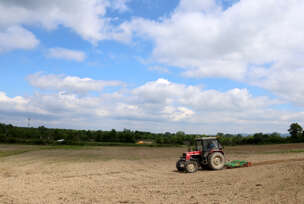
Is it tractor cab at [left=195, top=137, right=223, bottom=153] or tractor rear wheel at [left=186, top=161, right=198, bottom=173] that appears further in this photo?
tractor cab at [left=195, top=137, right=223, bottom=153]

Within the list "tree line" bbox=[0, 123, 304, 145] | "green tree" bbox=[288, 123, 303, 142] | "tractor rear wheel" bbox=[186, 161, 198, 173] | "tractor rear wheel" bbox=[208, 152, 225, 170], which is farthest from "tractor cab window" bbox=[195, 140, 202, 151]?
"green tree" bbox=[288, 123, 303, 142]

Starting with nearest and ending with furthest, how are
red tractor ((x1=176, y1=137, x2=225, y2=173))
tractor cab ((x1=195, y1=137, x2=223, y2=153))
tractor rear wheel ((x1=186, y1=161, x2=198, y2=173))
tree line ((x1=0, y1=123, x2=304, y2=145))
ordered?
tractor rear wheel ((x1=186, y1=161, x2=198, y2=173)) < red tractor ((x1=176, y1=137, x2=225, y2=173)) < tractor cab ((x1=195, y1=137, x2=223, y2=153)) < tree line ((x1=0, y1=123, x2=304, y2=145))

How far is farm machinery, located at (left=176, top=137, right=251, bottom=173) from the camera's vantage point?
55.5 feet

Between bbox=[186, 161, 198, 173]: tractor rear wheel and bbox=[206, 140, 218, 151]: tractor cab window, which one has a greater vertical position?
bbox=[206, 140, 218, 151]: tractor cab window

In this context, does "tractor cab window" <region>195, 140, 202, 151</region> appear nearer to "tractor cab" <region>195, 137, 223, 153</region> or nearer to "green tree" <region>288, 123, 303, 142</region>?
"tractor cab" <region>195, 137, 223, 153</region>

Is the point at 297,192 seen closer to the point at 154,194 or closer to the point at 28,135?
the point at 154,194

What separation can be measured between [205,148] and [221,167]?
61.4 inches

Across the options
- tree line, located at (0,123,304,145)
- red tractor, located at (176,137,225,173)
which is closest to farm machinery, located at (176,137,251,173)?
red tractor, located at (176,137,225,173)

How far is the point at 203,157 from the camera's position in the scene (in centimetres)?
1769

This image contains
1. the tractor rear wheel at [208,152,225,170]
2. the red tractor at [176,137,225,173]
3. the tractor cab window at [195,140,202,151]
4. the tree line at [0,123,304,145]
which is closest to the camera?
the red tractor at [176,137,225,173]

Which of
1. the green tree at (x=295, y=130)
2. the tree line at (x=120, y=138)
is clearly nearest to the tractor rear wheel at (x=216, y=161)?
the tree line at (x=120, y=138)

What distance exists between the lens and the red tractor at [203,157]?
16891 mm

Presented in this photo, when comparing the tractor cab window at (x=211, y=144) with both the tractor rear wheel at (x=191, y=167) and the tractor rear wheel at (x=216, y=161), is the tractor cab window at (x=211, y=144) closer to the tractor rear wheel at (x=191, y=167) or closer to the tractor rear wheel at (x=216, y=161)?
the tractor rear wheel at (x=216, y=161)

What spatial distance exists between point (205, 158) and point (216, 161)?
721mm
